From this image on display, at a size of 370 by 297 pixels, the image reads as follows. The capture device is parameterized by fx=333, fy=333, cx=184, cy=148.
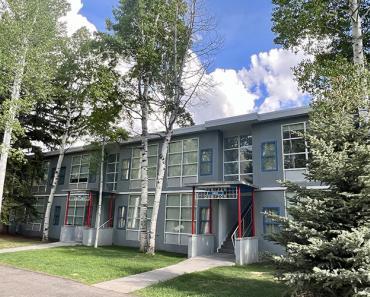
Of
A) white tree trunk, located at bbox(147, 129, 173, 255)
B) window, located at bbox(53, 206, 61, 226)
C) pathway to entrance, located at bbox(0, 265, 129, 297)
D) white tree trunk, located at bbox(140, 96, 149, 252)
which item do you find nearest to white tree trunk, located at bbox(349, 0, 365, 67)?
pathway to entrance, located at bbox(0, 265, 129, 297)

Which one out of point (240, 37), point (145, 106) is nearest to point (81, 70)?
point (145, 106)

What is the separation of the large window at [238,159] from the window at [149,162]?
4964mm

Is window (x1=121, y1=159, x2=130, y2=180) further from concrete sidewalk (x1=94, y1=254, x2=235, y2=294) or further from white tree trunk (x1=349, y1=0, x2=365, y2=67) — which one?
white tree trunk (x1=349, y1=0, x2=365, y2=67)

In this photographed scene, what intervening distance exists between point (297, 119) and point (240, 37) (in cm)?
484

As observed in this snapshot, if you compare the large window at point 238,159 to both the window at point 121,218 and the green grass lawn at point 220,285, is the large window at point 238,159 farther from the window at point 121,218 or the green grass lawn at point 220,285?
the window at point 121,218

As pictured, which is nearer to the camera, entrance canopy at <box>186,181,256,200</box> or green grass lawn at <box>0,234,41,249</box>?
entrance canopy at <box>186,181,256,200</box>

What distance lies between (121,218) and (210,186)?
9.24m

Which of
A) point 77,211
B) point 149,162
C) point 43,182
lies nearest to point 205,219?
point 149,162

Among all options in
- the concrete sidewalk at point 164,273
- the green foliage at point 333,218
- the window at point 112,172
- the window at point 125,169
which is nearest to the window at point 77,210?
the window at point 112,172

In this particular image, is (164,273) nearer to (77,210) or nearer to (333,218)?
(333,218)

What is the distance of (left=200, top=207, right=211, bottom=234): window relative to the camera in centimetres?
1789

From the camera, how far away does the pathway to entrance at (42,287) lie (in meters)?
8.09

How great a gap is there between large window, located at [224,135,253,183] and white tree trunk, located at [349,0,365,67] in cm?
871

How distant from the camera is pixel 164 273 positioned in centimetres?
1129
